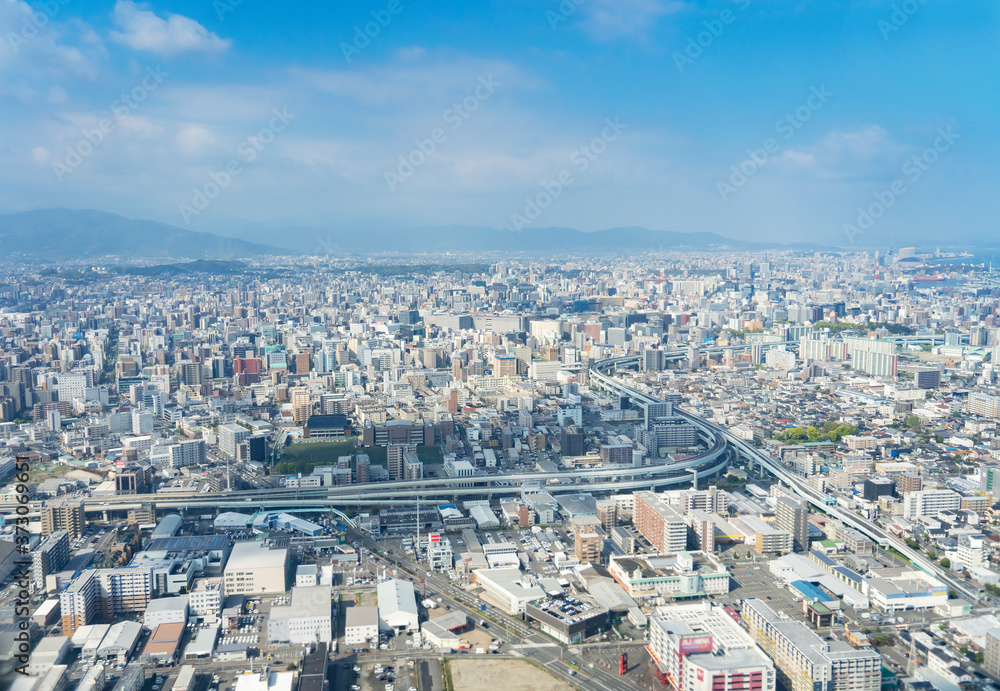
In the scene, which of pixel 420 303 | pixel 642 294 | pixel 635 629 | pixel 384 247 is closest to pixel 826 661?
pixel 635 629

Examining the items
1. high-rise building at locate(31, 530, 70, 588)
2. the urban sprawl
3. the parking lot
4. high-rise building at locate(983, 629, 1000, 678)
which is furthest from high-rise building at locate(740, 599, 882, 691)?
high-rise building at locate(31, 530, 70, 588)

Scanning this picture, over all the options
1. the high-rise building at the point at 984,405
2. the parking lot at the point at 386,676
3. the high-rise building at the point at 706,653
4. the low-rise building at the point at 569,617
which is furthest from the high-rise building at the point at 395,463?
the high-rise building at the point at 984,405

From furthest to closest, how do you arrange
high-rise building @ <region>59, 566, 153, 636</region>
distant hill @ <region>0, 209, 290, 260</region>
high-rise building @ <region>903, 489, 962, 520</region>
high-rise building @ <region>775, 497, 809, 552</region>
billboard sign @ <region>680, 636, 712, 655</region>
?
1. distant hill @ <region>0, 209, 290, 260</region>
2. high-rise building @ <region>903, 489, 962, 520</region>
3. high-rise building @ <region>775, 497, 809, 552</region>
4. high-rise building @ <region>59, 566, 153, 636</region>
5. billboard sign @ <region>680, 636, 712, 655</region>

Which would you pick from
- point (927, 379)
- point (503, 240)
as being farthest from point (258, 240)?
point (927, 379)

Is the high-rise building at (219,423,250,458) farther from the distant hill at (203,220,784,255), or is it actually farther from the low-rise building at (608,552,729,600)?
the distant hill at (203,220,784,255)

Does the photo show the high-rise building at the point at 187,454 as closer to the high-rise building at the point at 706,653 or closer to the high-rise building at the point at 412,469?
the high-rise building at the point at 412,469

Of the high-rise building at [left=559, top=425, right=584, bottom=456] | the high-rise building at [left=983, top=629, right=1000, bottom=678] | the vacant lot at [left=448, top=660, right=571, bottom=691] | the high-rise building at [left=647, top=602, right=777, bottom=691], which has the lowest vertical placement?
the vacant lot at [left=448, top=660, right=571, bottom=691]

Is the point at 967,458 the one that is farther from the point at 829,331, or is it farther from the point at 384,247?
the point at 384,247

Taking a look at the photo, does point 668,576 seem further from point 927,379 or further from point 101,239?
point 101,239
